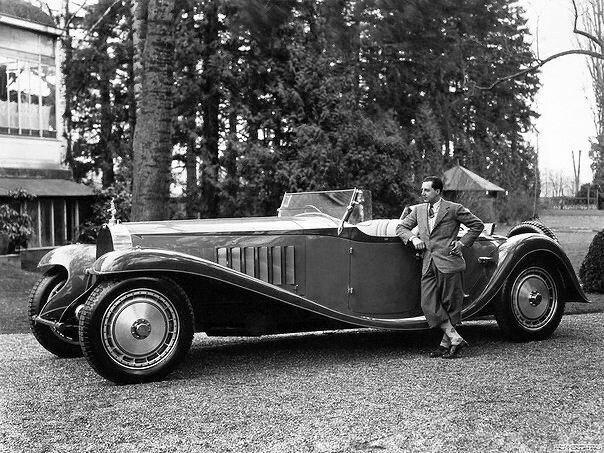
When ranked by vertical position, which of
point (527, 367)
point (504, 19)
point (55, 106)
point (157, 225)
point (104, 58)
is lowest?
point (527, 367)

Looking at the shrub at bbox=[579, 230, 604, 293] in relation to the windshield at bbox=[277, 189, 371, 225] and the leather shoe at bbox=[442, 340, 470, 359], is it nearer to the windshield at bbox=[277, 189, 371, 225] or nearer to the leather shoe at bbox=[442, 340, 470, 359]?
the leather shoe at bbox=[442, 340, 470, 359]

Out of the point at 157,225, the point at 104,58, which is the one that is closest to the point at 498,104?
the point at 104,58

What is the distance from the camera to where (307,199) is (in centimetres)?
764

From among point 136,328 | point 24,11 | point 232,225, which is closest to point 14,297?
point 232,225

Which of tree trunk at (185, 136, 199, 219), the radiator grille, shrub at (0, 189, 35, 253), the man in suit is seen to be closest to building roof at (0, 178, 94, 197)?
shrub at (0, 189, 35, 253)

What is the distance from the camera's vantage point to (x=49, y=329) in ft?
23.8

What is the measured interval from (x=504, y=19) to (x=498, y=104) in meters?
26.5

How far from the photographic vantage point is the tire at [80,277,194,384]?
585cm

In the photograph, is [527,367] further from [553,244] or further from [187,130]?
[187,130]

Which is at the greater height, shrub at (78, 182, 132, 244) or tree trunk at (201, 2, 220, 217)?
tree trunk at (201, 2, 220, 217)

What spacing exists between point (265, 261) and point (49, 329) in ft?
6.89

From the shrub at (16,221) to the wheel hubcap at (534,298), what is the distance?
13429 millimetres

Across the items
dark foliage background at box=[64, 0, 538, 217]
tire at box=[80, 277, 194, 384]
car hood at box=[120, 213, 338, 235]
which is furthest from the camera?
dark foliage background at box=[64, 0, 538, 217]

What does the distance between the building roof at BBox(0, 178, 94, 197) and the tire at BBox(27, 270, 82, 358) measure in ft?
37.3
